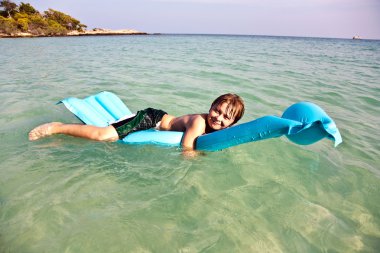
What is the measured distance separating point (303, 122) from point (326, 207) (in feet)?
2.29

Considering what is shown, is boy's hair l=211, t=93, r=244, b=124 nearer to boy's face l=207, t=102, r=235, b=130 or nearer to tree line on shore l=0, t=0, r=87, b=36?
boy's face l=207, t=102, r=235, b=130

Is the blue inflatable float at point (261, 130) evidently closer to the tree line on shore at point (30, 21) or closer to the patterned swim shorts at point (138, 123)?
the patterned swim shorts at point (138, 123)

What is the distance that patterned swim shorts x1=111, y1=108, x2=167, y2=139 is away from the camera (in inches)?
124

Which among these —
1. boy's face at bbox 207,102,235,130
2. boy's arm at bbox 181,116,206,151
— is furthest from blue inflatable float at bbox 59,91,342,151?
boy's face at bbox 207,102,235,130

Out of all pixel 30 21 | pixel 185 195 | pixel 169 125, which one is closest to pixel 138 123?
pixel 169 125

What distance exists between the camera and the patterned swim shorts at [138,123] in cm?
316

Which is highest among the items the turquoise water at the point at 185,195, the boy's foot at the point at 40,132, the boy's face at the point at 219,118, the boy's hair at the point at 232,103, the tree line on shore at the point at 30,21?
the tree line on shore at the point at 30,21

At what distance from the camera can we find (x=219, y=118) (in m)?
2.83

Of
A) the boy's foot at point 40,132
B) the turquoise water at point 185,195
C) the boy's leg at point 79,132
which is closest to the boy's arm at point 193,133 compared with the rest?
the turquoise water at point 185,195

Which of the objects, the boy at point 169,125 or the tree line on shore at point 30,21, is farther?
the tree line on shore at point 30,21

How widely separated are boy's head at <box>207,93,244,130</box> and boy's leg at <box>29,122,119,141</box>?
1.12m

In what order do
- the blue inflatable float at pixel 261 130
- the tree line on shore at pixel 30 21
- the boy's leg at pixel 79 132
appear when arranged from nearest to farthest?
the blue inflatable float at pixel 261 130
the boy's leg at pixel 79 132
the tree line on shore at pixel 30 21

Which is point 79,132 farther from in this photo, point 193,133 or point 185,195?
point 185,195

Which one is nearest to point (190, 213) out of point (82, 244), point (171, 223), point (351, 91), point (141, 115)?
point (171, 223)
